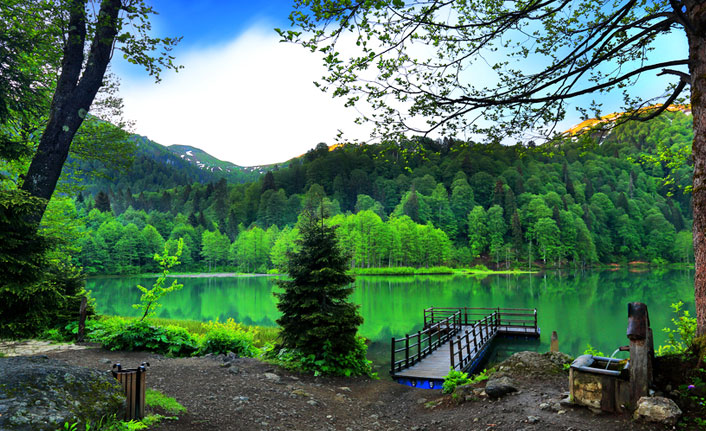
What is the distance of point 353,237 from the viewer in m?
71.9

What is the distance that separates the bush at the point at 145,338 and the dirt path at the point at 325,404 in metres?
1.08

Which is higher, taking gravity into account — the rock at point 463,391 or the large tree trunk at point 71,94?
the large tree trunk at point 71,94

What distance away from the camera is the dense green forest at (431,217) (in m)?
74.8

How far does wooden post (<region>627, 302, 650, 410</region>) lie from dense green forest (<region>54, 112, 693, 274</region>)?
48.7 m

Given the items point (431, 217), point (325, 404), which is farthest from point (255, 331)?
point (431, 217)

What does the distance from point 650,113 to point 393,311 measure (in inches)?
915

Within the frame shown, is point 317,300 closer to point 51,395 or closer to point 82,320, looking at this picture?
point 51,395

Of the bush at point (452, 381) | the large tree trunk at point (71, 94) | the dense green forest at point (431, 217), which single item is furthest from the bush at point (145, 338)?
the dense green forest at point (431, 217)

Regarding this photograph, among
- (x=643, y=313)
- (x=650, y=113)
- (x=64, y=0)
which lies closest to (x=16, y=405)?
(x=64, y=0)

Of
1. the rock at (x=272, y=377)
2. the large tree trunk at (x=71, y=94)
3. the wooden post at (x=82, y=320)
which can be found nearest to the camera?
the large tree trunk at (x=71, y=94)

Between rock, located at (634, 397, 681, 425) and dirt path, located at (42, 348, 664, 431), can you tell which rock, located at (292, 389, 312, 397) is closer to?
dirt path, located at (42, 348, 664, 431)

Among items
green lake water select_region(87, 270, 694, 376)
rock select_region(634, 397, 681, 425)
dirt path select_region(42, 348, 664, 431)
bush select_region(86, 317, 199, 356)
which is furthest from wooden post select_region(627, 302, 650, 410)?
bush select_region(86, 317, 199, 356)

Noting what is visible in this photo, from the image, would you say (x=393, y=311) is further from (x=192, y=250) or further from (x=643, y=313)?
(x=192, y=250)

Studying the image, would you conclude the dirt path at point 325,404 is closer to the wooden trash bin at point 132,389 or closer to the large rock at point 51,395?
the wooden trash bin at point 132,389
